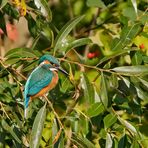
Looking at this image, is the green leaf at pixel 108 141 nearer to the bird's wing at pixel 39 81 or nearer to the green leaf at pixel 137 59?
the green leaf at pixel 137 59

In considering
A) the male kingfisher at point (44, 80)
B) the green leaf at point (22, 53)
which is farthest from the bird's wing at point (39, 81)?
the green leaf at point (22, 53)

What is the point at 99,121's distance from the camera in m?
2.70

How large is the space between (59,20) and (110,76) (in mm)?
2386

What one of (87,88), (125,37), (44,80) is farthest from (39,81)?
(125,37)

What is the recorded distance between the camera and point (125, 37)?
8.66 ft

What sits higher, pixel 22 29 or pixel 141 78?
pixel 141 78

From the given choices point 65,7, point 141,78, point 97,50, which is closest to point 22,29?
point 65,7

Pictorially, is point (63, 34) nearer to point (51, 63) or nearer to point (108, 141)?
point (51, 63)

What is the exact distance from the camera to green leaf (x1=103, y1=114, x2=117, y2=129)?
2.54 metres

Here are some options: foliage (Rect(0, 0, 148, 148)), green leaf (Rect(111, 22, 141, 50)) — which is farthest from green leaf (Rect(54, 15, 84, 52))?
green leaf (Rect(111, 22, 141, 50))

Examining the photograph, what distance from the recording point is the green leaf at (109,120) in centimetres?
254

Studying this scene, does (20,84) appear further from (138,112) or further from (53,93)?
(138,112)

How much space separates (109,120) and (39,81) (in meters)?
0.49

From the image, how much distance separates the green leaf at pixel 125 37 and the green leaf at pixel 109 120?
1.00ft
